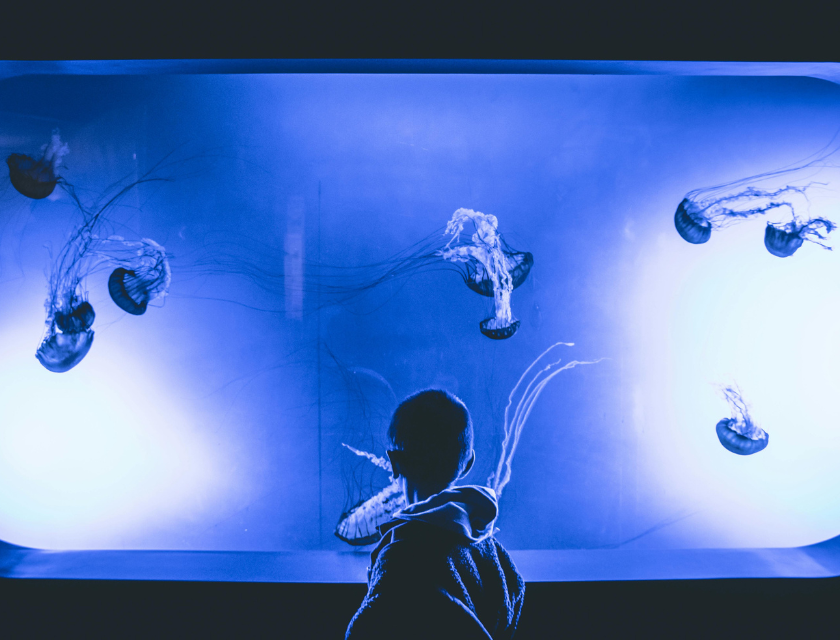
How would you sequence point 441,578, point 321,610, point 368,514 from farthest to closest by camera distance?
point 368,514 → point 321,610 → point 441,578

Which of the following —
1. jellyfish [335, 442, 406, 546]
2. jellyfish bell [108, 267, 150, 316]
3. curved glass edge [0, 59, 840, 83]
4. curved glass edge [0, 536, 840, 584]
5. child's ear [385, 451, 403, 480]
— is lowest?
curved glass edge [0, 536, 840, 584]

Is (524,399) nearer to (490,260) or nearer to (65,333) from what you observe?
(490,260)

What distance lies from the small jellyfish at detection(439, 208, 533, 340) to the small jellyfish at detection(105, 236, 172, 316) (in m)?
1.06

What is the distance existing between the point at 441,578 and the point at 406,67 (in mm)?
1558

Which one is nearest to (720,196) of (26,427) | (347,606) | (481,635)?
(481,635)

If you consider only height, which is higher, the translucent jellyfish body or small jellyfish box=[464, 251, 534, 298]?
small jellyfish box=[464, 251, 534, 298]

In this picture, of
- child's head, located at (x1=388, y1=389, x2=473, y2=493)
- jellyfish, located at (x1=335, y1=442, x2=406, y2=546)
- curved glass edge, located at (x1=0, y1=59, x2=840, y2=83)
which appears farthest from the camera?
jellyfish, located at (x1=335, y1=442, x2=406, y2=546)

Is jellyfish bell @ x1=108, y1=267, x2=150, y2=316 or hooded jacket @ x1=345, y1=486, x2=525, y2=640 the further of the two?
jellyfish bell @ x1=108, y1=267, x2=150, y2=316

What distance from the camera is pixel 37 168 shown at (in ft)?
5.19

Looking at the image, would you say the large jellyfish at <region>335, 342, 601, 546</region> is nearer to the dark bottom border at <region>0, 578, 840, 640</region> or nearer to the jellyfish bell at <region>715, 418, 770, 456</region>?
the dark bottom border at <region>0, 578, 840, 640</region>

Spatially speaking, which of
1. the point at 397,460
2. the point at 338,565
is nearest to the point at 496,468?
the point at 338,565

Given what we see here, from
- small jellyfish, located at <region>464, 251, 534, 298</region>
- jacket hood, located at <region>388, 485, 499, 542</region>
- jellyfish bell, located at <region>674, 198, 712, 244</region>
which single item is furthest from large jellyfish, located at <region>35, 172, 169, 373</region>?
jellyfish bell, located at <region>674, 198, 712, 244</region>

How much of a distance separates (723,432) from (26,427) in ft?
8.74

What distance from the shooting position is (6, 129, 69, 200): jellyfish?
1580 mm
